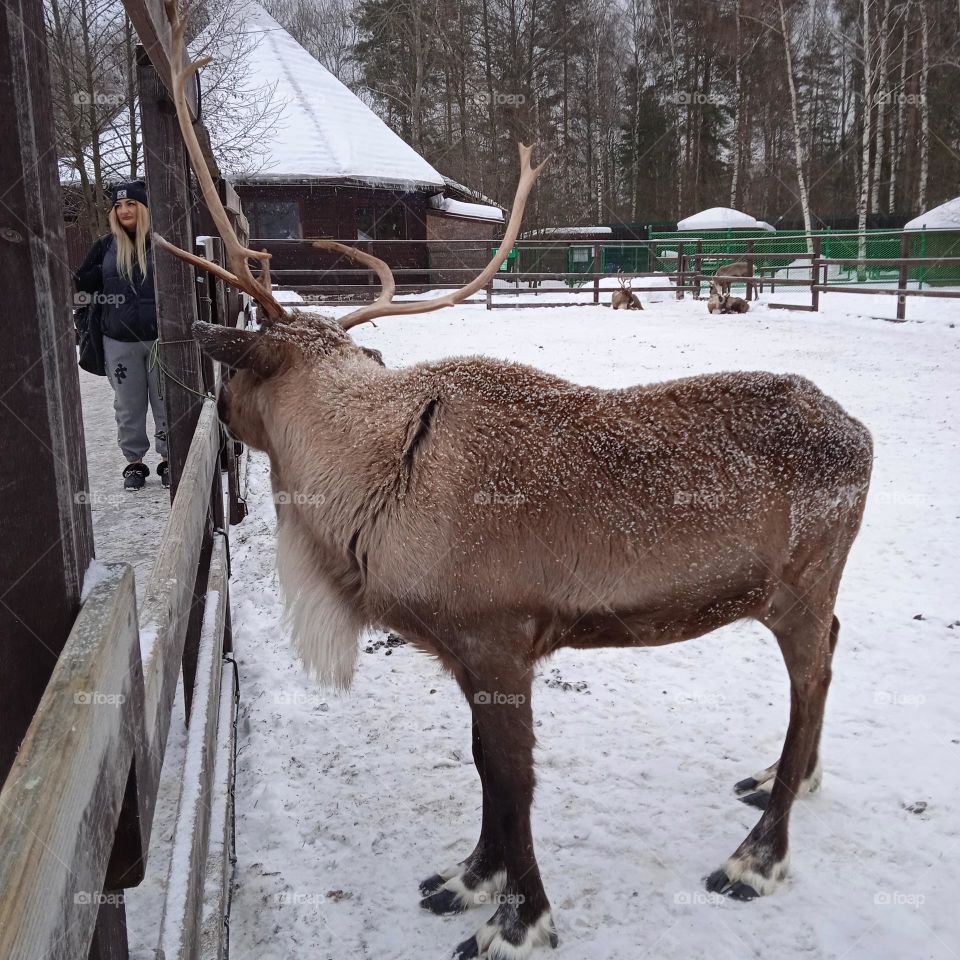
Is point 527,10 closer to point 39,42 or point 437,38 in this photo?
point 437,38

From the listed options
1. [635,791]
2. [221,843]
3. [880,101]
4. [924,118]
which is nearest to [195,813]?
[221,843]

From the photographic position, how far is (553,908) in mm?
2518

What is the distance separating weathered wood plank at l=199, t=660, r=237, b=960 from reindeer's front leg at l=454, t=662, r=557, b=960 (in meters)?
0.70

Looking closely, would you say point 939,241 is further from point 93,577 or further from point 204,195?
point 93,577

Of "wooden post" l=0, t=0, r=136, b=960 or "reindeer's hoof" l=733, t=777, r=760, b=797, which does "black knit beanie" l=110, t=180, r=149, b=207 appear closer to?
"wooden post" l=0, t=0, r=136, b=960

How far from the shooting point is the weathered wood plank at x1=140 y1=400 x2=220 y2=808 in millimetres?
1413

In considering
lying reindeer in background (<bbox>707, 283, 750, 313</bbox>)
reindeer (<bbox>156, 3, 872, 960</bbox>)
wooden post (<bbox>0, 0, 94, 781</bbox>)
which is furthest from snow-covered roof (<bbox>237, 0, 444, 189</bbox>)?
wooden post (<bbox>0, 0, 94, 781</bbox>)

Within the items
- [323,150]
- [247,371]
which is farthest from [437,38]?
[247,371]

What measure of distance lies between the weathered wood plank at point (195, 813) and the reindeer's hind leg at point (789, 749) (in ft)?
5.15

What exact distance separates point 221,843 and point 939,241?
26.3 metres

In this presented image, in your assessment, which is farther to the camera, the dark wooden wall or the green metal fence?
the green metal fence

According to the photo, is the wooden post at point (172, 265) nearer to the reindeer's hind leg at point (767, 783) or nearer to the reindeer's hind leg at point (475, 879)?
the reindeer's hind leg at point (475, 879)

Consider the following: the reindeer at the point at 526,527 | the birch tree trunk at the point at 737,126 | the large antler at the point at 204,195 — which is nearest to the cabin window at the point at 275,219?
the large antler at the point at 204,195

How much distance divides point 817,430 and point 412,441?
4.13ft
